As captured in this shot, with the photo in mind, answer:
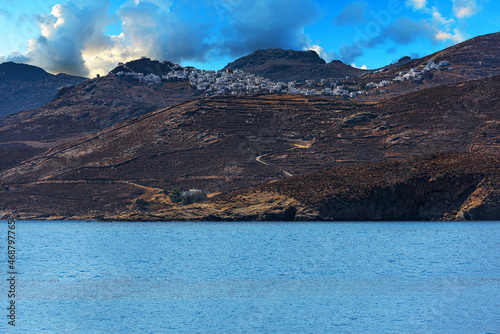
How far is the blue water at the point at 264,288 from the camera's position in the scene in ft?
68.0

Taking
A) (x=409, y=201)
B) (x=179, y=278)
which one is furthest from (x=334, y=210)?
(x=179, y=278)

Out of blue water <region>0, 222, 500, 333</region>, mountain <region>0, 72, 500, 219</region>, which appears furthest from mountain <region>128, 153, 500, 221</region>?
mountain <region>0, 72, 500, 219</region>

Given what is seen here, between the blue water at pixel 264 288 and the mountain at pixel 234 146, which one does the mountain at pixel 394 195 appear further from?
the mountain at pixel 234 146

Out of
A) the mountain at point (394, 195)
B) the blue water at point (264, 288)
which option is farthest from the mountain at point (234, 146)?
the blue water at point (264, 288)

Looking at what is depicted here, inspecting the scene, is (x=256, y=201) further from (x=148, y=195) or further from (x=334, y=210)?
(x=148, y=195)

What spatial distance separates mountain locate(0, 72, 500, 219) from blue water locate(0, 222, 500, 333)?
210ft

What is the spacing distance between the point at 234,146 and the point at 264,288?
10945cm

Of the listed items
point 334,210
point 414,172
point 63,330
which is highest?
point 414,172

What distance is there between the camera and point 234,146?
449ft

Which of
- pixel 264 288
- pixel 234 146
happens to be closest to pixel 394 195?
pixel 264 288

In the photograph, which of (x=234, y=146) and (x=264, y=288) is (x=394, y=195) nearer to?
(x=264, y=288)

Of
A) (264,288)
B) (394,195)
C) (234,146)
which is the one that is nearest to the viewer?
(264,288)

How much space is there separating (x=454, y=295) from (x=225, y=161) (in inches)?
4144

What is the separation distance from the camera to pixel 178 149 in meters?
137
